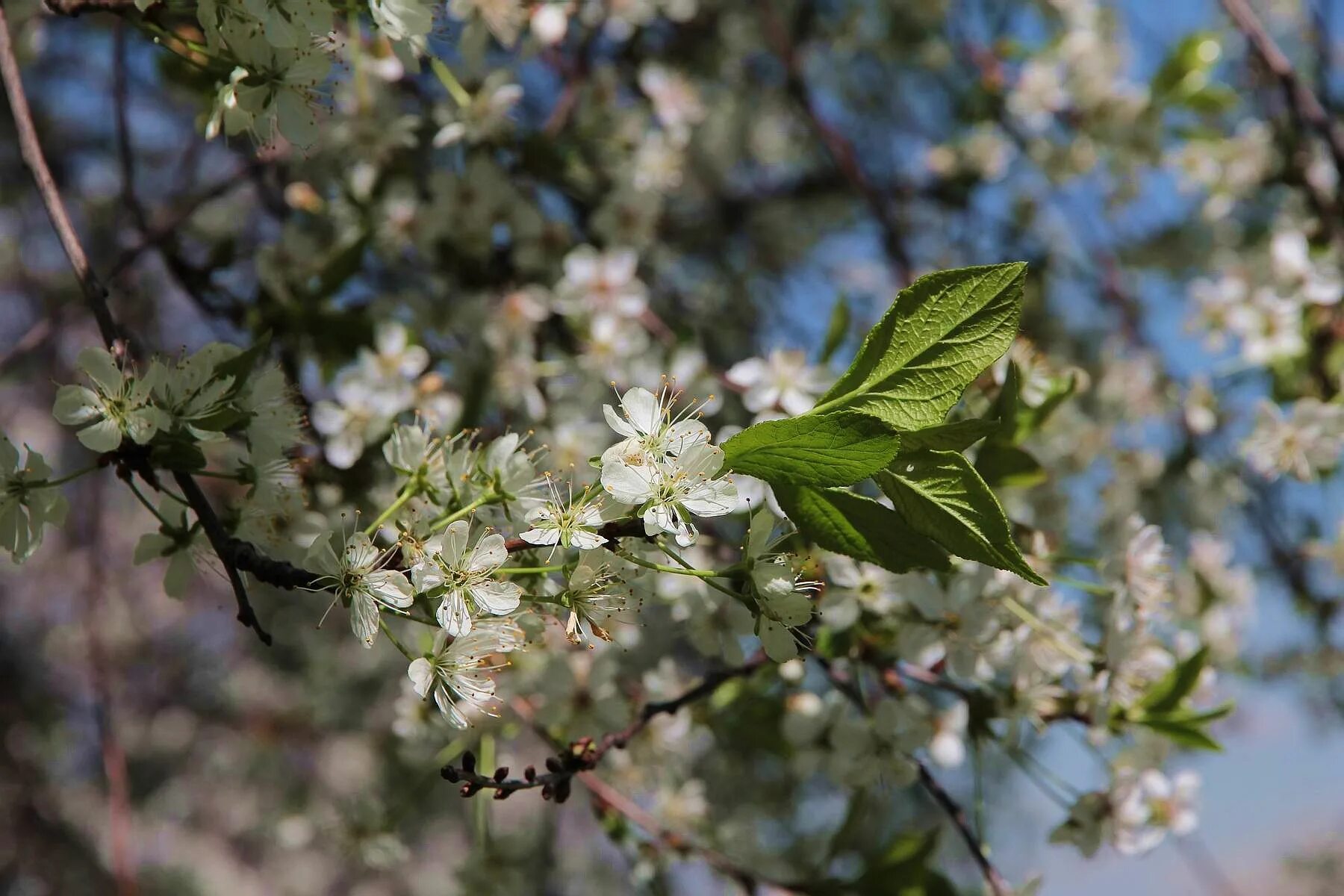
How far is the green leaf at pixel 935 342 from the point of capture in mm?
797

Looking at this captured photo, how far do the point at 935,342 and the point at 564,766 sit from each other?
0.49m

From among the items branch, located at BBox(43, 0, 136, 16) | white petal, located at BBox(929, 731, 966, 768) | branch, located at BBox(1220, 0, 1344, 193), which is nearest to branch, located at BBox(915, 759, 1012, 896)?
white petal, located at BBox(929, 731, 966, 768)

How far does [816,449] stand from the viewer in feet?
2.56

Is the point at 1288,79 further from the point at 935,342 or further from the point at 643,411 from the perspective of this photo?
the point at 643,411

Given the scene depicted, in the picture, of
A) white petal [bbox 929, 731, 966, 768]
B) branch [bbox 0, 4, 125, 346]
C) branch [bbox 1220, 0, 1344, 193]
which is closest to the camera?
branch [bbox 0, 4, 125, 346]

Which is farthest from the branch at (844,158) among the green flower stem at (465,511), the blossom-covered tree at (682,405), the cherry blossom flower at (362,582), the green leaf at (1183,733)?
the cherry blossom flower at (362,582)

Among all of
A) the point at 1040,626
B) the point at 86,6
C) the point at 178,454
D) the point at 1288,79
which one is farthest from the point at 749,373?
the point at 1288,79

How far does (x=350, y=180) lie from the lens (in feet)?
5.81

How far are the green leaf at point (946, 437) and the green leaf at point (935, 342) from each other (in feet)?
0.12

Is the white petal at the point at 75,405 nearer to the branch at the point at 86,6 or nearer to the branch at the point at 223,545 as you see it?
the branch at the point at 223,545

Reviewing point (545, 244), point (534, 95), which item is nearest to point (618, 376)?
point (545, 244)

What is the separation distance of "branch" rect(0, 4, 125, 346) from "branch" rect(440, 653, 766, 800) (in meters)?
0.48

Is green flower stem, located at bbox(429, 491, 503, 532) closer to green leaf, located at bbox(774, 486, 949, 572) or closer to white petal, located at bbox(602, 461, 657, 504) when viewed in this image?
white petal, located at bbox(602, 461, 657, 504)

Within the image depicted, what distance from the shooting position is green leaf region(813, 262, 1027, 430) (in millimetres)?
797
